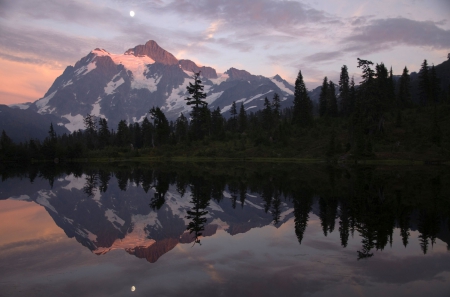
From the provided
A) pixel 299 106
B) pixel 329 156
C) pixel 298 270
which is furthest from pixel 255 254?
pixel 299 106

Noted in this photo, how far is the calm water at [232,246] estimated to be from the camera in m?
9.84

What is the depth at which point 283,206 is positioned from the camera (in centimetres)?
2228

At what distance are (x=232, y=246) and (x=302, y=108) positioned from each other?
90114 millimetres

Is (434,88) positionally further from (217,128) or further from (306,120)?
(217,128)

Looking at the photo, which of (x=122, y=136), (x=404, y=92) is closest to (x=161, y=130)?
(x=122, y=136)

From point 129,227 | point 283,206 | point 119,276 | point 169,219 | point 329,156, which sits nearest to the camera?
point 119,276

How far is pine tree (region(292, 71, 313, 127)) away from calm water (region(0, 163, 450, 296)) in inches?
2871

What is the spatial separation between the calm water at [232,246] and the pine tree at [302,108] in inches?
2871

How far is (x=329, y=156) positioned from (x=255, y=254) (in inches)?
2497

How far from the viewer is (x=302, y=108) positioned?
99.9 meters

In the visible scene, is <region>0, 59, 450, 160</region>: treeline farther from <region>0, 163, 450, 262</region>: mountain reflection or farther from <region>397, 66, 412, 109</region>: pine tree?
<region>0, 163, 450, 262</region>: mountain reflection

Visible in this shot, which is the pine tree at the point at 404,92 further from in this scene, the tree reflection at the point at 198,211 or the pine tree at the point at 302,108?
the tree reflection at the point at 198,211

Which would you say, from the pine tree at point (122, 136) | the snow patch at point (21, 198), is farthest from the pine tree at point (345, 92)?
the snow patch at point (21, 198)

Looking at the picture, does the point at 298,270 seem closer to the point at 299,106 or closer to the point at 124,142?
the point at 299,106
